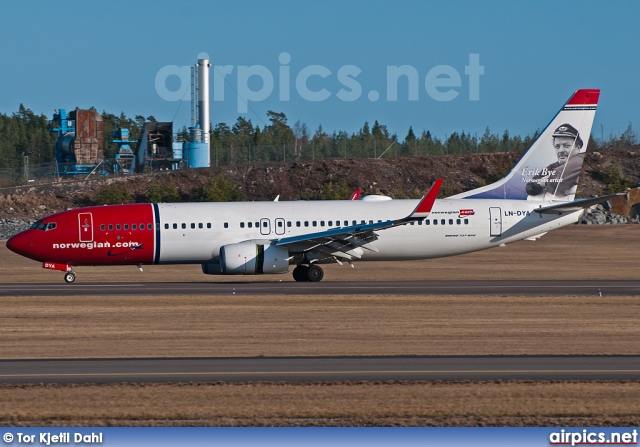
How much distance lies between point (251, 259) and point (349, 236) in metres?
3.90

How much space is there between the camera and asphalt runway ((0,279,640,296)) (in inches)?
1243

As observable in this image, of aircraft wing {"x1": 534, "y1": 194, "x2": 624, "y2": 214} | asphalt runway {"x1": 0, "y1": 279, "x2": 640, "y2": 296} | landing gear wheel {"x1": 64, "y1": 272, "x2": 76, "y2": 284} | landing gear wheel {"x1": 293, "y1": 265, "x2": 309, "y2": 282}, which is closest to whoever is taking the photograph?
asphalt runway {"x1": 0, "y1": 279, "x2": 640, "y2": 296}

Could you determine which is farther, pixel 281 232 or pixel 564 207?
pixel 564 207

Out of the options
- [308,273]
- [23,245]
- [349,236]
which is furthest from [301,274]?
[23,245]

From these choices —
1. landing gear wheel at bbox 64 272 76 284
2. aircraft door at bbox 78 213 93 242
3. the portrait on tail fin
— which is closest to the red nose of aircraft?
landing gear wheel at bbox 64 272 76 284

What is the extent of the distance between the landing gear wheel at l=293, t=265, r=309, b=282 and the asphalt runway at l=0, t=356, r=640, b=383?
18.7m

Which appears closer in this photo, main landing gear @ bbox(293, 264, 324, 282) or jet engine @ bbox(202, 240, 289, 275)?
jet engine @ bbox(202, 240, 289, 275)

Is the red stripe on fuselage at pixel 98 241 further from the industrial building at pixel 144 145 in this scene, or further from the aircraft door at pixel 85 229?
the industrial building at pixel 144 145

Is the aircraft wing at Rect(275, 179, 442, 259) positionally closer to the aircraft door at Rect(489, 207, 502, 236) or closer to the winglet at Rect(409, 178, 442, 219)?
the winglet at Rect(409, 178, 442, 219)

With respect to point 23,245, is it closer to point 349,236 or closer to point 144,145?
point 349,236

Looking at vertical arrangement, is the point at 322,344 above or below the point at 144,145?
below

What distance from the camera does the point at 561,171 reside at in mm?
40375

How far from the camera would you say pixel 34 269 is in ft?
153

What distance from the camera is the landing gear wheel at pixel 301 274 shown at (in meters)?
37.1
